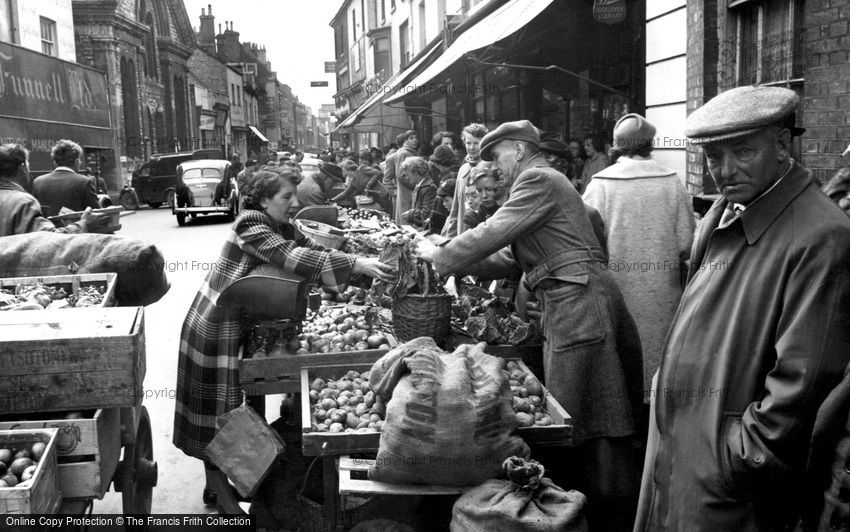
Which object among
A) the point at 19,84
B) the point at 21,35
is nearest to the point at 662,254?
the point at 19,84

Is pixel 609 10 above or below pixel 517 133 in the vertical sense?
above

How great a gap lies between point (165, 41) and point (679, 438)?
4478cm

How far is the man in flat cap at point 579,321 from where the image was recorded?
3830 mm

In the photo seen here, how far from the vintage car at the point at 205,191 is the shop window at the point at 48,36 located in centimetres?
810

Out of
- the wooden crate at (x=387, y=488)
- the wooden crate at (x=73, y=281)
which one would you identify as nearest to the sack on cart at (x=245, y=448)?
the wooden crate at (x=387, y=488)

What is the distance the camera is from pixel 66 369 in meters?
3.20

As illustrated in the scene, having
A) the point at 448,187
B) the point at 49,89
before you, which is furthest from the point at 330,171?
the point at 49,89

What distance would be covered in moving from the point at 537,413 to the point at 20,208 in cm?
438

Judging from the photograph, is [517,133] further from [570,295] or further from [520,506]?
[520,506]

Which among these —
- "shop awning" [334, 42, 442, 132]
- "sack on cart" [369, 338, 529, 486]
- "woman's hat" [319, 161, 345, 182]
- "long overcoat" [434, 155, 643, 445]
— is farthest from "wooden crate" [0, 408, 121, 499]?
"shop awning" [334, 42, 442, 132]

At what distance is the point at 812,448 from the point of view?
6.75 ft

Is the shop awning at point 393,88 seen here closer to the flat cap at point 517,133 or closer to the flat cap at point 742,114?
the flat cap at point 517,133

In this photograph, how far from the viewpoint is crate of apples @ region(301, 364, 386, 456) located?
3.12 meters

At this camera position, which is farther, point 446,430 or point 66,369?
point 66,369
